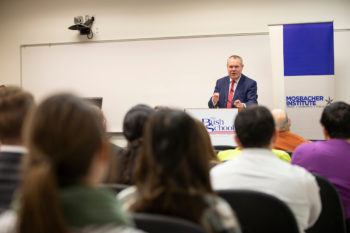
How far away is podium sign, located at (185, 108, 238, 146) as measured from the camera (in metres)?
4.50

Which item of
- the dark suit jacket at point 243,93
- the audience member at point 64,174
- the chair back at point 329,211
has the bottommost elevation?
the chair back at point 329,211

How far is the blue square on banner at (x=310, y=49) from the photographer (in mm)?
5105

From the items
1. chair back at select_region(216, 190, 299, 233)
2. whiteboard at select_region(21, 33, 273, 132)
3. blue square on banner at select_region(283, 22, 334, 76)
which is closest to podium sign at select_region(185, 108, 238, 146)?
blue square on banner at select_region(283, 22, 334, 76)

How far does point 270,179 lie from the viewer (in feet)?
5.74

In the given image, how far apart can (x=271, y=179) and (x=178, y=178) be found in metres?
0.61

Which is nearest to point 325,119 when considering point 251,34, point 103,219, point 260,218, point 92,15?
point 260,218

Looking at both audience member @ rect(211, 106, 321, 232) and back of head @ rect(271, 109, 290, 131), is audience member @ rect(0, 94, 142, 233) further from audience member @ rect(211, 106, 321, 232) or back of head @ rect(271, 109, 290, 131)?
back of head @ rect(271, 109, 290, 131)

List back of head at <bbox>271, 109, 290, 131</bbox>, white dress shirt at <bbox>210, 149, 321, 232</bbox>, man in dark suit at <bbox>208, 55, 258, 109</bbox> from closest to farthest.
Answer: white dress shirt at <bbox>210, 149, 321, 232</bbox>, back of head at <bbox>271, 109, 290, 131</bbox>, man in dark suit at <bbox>208, 55, 258, 109</bbox>

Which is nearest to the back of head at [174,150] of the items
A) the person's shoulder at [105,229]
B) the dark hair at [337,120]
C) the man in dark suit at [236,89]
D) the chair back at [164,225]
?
the chair back at [164,225]

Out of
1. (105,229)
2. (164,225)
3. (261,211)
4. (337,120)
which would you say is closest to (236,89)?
(337,120)

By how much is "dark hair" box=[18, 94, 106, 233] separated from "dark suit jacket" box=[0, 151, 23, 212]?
1.74ft

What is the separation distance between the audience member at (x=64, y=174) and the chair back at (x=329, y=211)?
1.34 m

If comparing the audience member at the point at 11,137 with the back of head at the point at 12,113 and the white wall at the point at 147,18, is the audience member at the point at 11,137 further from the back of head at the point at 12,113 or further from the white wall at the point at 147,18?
the white wall at the point at 147,18

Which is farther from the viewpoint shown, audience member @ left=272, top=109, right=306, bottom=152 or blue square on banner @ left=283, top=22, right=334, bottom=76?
blue square on banner @ left=283, top=22, right=334, bottom=76
